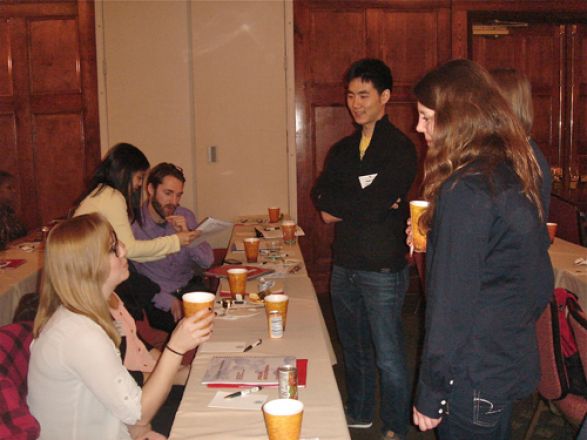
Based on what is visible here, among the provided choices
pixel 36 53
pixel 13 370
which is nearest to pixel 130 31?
pixel 36 53

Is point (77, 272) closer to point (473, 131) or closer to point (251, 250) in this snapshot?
point (473, 131)

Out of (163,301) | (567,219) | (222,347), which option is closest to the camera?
(222,347)

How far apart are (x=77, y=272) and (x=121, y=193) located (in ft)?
4.70

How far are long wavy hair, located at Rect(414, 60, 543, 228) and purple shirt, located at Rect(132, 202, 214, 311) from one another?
253cm

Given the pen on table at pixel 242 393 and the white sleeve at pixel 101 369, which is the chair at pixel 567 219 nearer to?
the pen on table at pixel 242 393

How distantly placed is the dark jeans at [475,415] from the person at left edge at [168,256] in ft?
7.68

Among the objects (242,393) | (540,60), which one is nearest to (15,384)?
(242,393)

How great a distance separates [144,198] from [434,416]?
271 centimetres

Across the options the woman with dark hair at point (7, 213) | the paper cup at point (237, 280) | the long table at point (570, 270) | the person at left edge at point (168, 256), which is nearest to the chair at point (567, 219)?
the long table at point (570, 270)

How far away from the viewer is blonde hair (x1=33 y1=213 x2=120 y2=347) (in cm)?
191

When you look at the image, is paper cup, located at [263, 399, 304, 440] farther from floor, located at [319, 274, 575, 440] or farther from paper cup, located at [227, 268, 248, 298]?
floor, located at [319, 274, 575, 440]

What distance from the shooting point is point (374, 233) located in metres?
3.12

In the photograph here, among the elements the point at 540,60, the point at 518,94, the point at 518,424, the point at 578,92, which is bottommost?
the point at 518,424

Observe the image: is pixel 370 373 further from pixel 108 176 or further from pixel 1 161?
pixel 1 161
